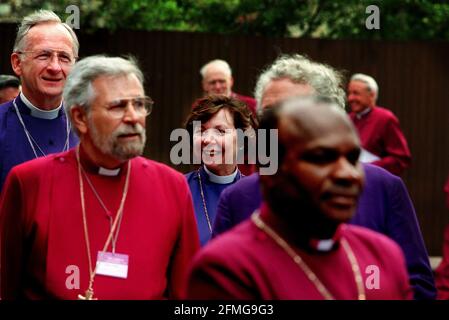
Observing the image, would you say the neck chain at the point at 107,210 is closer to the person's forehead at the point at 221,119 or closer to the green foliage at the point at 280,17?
the person's forehead at the point at 221,119

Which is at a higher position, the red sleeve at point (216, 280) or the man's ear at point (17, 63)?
the man's ear at point (17, 63)

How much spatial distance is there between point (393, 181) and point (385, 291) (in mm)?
1286

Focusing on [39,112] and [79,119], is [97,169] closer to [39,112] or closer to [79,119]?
[79,119]

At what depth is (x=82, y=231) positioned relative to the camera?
→ 422cm

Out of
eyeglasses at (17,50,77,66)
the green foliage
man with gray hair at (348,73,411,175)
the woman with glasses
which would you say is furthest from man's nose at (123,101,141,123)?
the green foliage

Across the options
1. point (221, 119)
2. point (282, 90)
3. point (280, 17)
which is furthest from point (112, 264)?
point (280, 17)

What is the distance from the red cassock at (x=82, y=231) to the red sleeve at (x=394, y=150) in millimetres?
6178

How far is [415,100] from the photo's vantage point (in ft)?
39.3

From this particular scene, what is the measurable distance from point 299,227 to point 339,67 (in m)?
8.83

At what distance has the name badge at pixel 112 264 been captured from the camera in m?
4.10

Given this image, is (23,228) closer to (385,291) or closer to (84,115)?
(84,115)

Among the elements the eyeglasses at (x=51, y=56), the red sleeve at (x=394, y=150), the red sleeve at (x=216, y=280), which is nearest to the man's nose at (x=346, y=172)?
the red sleeve at (x=216, y=280)

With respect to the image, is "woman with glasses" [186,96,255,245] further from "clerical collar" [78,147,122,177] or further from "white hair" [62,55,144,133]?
"white hair" [62,55,144,133]

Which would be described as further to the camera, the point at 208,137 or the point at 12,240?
the point at 208,137
